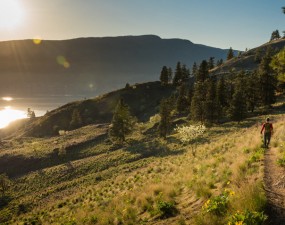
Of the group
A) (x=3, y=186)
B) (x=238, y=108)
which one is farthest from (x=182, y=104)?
(x=3, y=186)

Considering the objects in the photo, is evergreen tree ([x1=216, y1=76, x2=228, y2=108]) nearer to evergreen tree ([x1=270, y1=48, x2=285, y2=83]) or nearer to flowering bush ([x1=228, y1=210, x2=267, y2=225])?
evergreen tree ([x1=270, y1=48, x2=285, y2=83])

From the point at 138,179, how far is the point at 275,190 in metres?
19.8

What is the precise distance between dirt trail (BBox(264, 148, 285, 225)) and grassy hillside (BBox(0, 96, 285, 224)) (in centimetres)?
32

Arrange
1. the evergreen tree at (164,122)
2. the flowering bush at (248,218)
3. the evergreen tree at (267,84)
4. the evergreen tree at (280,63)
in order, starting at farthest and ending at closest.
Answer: the evergreen tree at (164,122)
the evergreen tree at (267,84)
the evergreen tree at (280,63)
the flowering bush at (248,218)

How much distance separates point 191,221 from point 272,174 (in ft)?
13.3

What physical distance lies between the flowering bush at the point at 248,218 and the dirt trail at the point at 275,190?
1.67 feet

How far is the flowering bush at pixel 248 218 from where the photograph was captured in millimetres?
8234

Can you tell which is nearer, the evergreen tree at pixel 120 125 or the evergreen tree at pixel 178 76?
the evergreen tree at pixel 120 125

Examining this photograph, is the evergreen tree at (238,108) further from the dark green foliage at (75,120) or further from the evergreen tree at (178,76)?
the evergreen tree at (178,76)

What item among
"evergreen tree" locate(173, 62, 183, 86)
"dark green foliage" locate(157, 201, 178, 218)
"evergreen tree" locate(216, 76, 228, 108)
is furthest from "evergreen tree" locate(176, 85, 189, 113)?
"dark green foliage" locate(157, 201, 178, 218)

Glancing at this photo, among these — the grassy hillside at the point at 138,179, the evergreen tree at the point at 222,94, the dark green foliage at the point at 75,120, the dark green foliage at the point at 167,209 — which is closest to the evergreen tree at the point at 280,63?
the grassy hillside at the point at 138,179

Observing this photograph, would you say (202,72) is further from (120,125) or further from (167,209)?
(167,209)

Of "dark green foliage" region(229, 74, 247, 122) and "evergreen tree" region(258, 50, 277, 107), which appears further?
"evergreen tree" region(258, 50, 277, 107)

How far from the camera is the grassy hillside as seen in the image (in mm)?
12305
